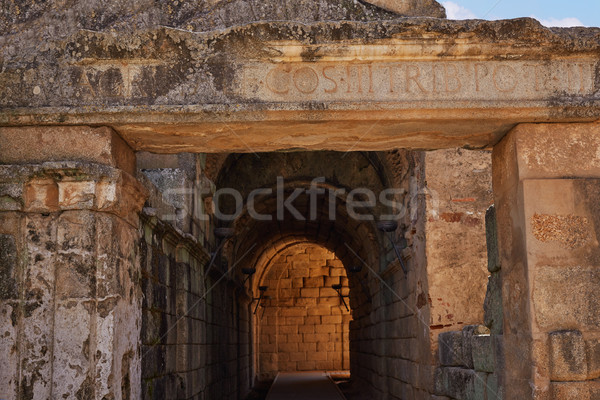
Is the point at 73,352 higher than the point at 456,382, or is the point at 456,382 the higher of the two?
the point at 73,352

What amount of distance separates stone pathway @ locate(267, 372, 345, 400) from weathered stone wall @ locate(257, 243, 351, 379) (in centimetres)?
281

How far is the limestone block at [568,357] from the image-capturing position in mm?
3557

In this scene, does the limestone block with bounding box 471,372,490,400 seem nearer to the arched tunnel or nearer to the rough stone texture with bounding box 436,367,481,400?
the rough stone texture with bounding box 436,367,481,400

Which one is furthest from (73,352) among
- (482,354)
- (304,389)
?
(304,389)

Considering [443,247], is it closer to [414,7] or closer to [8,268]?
[414,7]

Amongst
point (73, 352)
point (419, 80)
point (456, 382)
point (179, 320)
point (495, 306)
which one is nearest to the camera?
point (73, 352)

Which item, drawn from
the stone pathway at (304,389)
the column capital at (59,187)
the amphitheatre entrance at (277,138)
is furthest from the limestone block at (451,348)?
the stone pathway at (304,389)

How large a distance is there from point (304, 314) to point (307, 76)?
1802 cm

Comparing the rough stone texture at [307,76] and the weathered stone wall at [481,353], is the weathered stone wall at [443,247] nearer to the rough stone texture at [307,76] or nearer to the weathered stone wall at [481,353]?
the weathered stone wall at [481,353]

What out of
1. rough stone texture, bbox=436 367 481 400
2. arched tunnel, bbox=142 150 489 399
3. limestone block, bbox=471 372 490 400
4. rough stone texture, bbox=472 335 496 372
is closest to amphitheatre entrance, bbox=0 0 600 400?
rough stone texture, bbox=472 335 496 372

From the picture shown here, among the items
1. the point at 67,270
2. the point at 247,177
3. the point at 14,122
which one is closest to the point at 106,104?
the point at 14,122

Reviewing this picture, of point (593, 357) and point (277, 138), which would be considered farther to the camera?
point (277, 138)

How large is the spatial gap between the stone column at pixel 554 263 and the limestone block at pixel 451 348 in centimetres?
216

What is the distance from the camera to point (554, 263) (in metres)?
3.68
